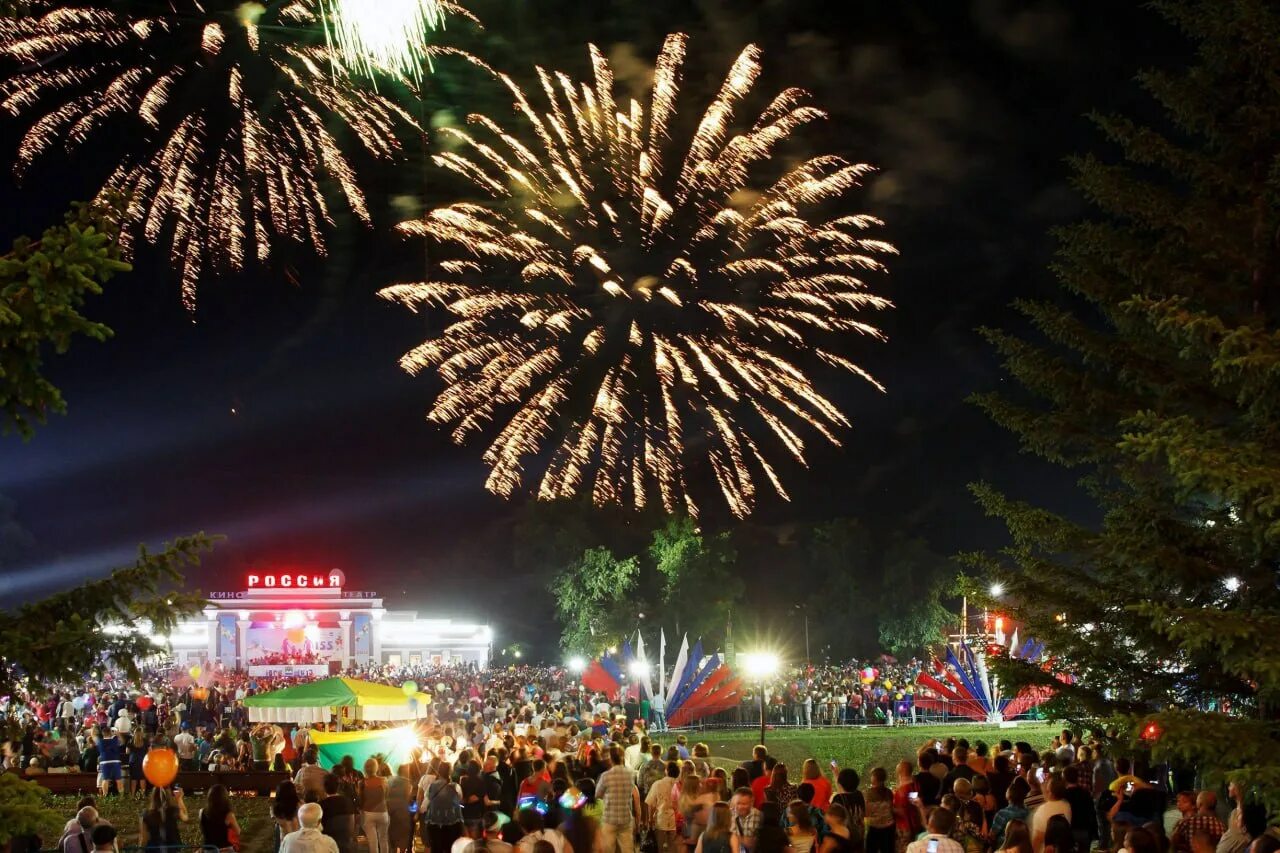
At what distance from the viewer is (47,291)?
7359mm

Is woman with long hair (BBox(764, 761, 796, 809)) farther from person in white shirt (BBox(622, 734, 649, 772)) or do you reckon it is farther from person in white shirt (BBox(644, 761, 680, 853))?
person in white shirt (BBox(622, 734, 649, 772))

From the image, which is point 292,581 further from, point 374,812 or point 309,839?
point 309,839

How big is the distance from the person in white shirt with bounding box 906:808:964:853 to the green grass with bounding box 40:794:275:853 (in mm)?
12763

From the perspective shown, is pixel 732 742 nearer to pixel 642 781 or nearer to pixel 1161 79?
pixel 642 781

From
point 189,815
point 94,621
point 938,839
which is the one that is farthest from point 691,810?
point 189,815

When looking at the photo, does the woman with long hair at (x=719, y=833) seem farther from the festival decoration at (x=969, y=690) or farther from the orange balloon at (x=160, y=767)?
the festival decoration at (x=969, y=690)

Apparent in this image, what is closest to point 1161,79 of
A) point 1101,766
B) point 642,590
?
point 1101,766

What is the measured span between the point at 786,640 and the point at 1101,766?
197 feet

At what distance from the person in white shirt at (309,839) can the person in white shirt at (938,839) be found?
4.75m

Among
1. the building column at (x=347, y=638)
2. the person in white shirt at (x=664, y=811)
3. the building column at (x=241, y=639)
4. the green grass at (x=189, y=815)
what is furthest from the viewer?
the building column at (x=347, y=638)

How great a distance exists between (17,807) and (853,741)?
2920 cm

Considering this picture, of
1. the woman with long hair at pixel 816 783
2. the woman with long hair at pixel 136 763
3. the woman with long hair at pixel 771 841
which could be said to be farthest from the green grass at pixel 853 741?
the woman with long hair at pixel 771 841

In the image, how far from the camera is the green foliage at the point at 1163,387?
13.6 m

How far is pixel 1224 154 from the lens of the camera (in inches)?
562
